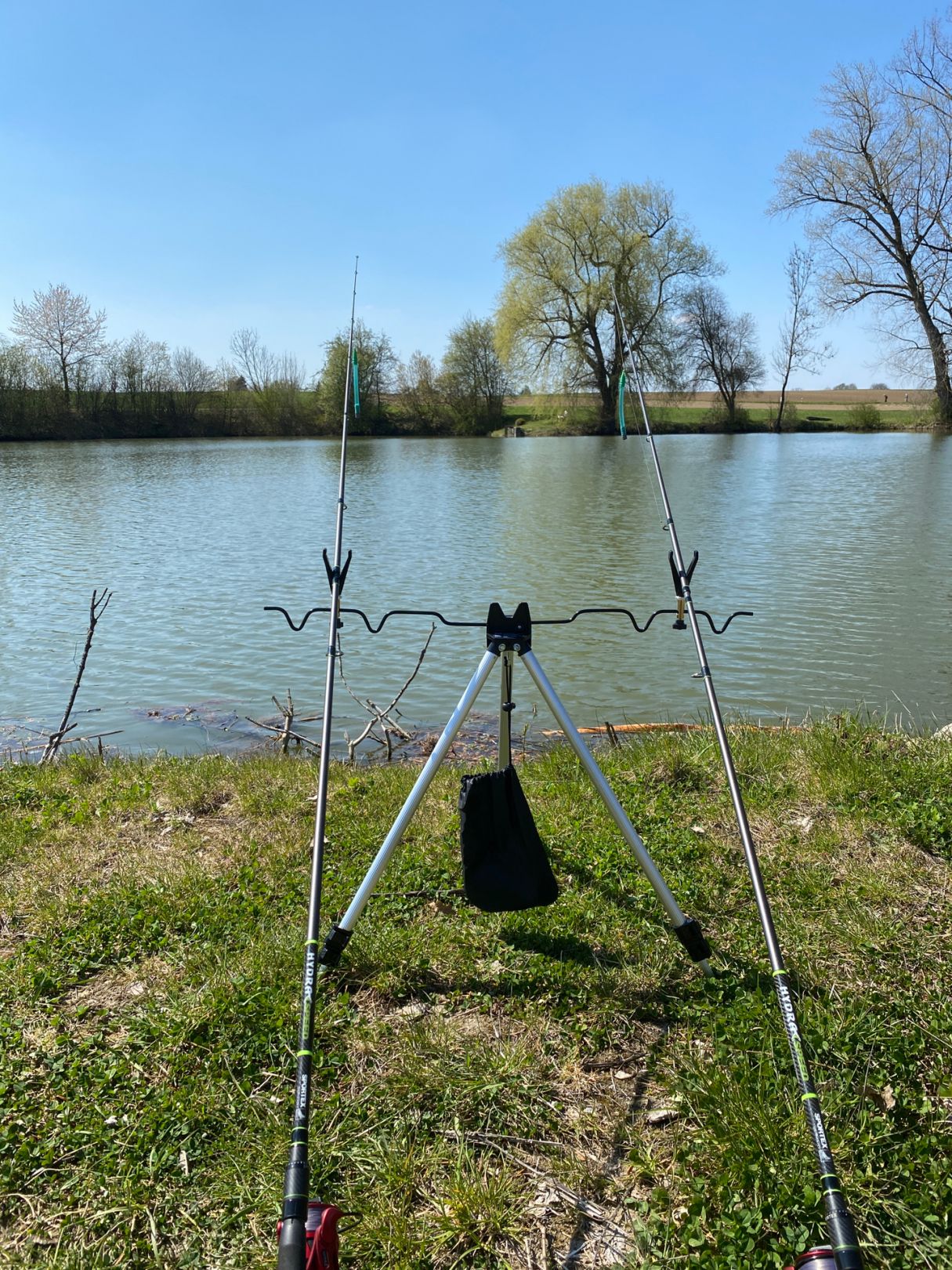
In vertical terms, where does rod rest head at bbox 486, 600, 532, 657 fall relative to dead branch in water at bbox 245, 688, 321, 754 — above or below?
above

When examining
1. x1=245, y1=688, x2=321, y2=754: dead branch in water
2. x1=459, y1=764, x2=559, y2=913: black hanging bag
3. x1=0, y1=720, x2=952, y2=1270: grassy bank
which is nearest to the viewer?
x1=0, y1=720, x2=952, y2=1270: grassy bank

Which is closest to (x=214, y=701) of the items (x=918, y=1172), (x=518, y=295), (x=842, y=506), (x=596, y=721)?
(x=596, y=721)

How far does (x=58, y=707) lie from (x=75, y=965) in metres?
5.70

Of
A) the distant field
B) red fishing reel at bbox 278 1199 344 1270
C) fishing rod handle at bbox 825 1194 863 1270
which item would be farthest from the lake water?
the distant field

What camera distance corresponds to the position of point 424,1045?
2.89 meters

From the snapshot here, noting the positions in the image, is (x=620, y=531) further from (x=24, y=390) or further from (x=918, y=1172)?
(x=24, y=390)

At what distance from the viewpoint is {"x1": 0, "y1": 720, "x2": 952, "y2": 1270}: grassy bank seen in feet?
7.43

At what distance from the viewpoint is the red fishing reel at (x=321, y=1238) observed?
6.26ft

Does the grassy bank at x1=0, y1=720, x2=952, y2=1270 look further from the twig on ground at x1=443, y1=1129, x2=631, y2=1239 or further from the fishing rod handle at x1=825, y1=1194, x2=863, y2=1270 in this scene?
the fishing rod handle at x1=825, y1=1194, x2=863, y2=1270

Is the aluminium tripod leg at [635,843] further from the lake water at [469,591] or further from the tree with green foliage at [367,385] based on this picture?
the tree with green foliage at [367,385]

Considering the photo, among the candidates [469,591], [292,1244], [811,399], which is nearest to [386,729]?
[292,1244]

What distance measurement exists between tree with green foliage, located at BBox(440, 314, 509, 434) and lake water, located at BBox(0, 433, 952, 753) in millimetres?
37450

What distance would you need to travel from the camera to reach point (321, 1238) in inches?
77.2

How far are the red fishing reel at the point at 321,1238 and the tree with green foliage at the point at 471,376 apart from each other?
213 feet
